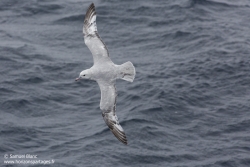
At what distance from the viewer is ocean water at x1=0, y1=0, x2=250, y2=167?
21688mm

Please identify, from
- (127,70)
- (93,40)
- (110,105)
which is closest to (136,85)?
(93,40)

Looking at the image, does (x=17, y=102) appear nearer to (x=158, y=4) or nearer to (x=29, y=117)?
(x=29, y=117)

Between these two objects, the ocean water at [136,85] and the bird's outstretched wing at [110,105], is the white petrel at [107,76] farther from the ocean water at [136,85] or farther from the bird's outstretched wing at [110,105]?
the ocean water at [136,85]

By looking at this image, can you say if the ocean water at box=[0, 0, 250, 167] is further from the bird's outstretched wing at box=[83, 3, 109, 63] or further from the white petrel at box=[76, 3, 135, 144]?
the bird's outstretched wing at box=[83, 3, 109, 63]

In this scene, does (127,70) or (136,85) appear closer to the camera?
(127,70)

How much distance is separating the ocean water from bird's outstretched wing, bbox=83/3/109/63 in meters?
6.17

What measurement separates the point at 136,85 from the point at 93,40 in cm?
841

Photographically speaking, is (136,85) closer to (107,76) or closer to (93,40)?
(93,40)

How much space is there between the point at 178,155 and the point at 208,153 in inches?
48.3

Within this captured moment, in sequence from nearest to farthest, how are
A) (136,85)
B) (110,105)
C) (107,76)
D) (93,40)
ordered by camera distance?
(107,76) < (110,105) < (93,40) < (136,85)

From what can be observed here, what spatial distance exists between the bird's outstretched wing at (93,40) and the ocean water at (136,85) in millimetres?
6175

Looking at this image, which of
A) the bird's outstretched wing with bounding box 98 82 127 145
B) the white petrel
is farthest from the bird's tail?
the bird's outstretched wing with bounding box 98 82 127 145

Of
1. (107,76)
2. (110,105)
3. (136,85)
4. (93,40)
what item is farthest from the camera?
(136,85)

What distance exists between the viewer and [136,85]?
81.4ft
